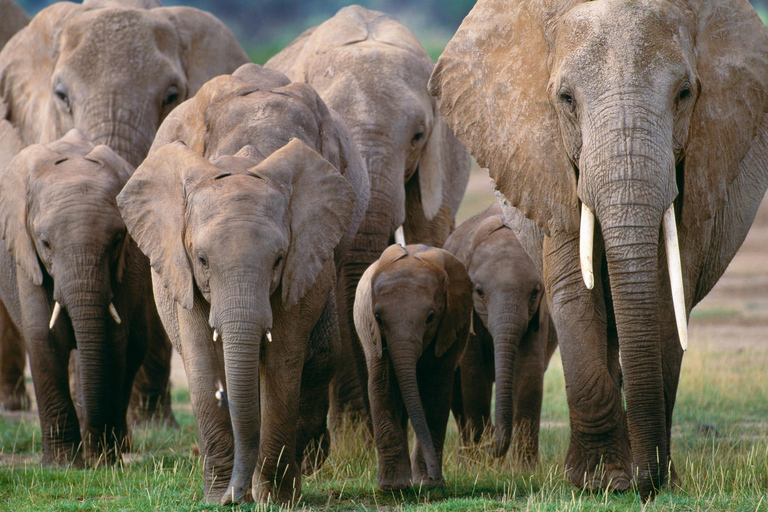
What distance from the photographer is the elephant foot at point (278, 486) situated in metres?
6.31

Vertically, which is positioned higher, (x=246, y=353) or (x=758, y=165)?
(x=758, y=165)

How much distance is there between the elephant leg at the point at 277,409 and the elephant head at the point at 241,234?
4.8 inches

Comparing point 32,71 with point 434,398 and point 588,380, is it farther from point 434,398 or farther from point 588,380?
point 588,380

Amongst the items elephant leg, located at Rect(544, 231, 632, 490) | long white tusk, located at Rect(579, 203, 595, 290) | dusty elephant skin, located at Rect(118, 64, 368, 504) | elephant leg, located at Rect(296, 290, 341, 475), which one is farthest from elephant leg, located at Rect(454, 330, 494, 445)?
long white tusk, located at Rect(579, 203, 595, 290)

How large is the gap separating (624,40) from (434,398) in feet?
8.86

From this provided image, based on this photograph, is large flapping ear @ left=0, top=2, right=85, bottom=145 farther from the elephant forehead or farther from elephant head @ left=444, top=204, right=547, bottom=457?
the elephant forehead

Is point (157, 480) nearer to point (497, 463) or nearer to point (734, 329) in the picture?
point (497, 463)

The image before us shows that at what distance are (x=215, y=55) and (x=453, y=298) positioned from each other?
4.49 metres

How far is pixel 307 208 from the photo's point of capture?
6.41 metres

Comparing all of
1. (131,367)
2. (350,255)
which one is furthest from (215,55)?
(131,367)

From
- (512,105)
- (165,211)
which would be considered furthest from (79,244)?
(512,105)

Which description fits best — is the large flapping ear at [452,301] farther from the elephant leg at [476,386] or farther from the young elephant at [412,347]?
the elephant leg at [476,386]

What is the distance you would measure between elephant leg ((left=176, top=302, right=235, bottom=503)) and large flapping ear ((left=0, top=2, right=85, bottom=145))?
4517mm

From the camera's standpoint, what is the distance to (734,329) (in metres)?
16.6
